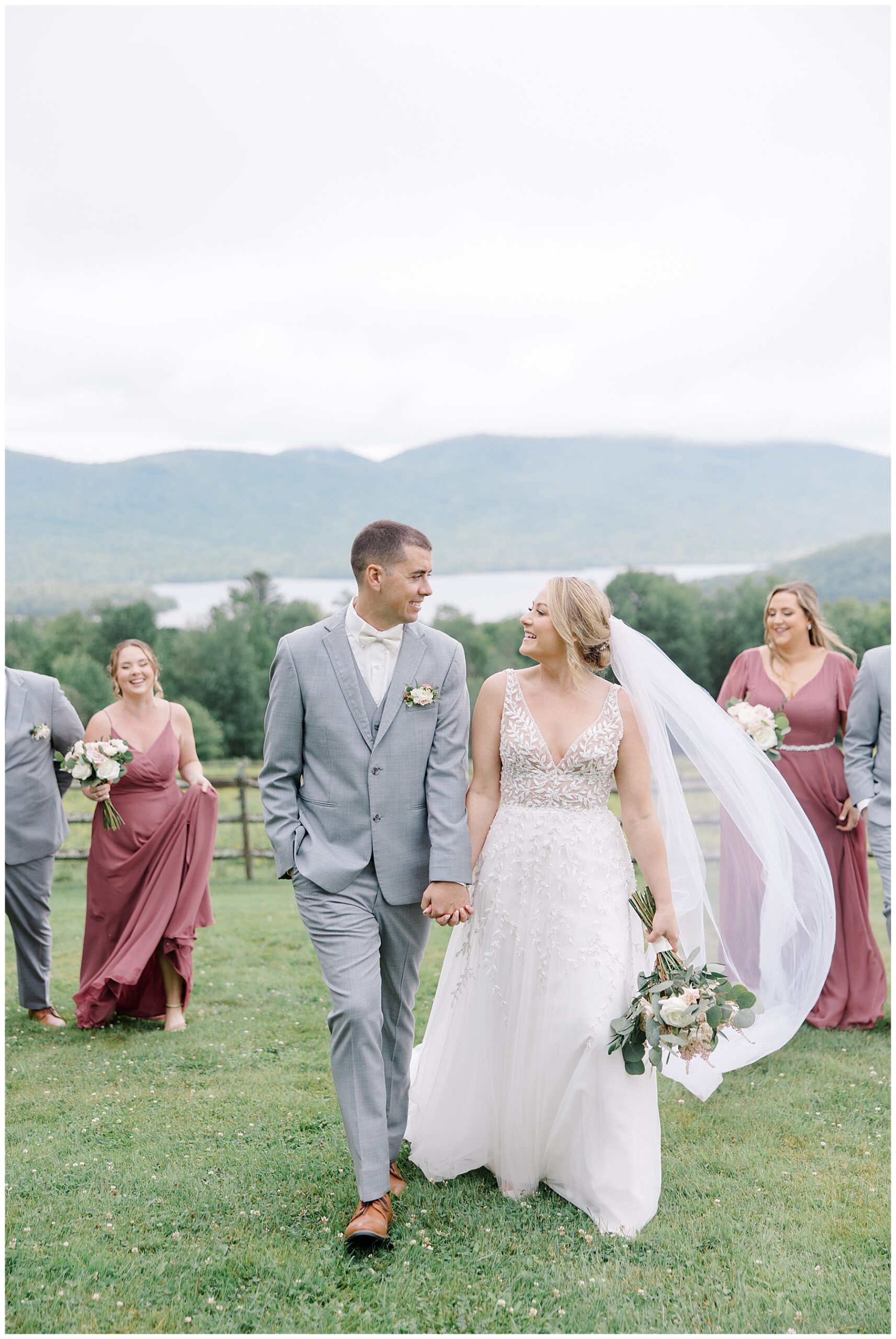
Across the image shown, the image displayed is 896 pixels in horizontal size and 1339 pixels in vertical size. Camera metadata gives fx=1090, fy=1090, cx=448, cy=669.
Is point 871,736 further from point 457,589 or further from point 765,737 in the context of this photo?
point 457,589

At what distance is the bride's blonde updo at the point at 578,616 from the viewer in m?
4.39

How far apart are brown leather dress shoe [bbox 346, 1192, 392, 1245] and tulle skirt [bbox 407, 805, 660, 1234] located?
63cm

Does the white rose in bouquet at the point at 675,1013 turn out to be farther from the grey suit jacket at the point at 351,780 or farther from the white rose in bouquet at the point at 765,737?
the white rose in bouquet at the point at 765,737

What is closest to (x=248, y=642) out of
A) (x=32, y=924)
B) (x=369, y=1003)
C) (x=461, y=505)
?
(x=32, y=924)

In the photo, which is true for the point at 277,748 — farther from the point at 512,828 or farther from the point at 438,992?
the point at 438,992

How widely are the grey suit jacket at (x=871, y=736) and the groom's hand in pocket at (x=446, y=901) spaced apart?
3395 mm

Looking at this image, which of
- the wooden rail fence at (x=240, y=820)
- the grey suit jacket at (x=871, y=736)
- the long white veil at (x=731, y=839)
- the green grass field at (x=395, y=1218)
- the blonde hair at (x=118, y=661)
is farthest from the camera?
the wooden rail fence at (x=240, y=820)

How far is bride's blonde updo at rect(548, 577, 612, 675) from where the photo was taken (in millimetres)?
4391

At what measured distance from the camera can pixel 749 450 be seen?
128250mm

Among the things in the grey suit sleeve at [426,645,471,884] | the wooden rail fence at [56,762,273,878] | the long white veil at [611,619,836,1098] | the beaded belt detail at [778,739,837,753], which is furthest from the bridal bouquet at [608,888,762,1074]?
the wooden rail fence at [56,762,273,878]

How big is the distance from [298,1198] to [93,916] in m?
3.34

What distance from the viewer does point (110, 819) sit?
281 inches

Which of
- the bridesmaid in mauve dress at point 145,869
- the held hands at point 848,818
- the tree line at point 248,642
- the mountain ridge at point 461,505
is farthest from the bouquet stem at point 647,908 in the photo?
the mountain ridge at point 461,505

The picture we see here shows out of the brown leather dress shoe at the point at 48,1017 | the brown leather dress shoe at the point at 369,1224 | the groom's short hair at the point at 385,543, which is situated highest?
the groom's short hair at the point at 385,543
